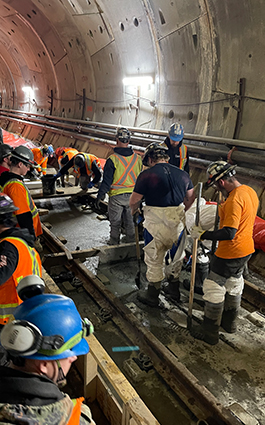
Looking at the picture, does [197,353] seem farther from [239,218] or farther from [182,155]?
[182,155]

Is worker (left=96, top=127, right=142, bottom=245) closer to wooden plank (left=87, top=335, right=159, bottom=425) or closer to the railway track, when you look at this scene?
the railway track

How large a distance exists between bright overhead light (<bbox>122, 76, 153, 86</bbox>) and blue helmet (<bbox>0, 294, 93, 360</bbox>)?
30.1ft

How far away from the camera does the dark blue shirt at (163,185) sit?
156 inches

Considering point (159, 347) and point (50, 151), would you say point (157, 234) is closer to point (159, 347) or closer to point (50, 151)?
point (159, 347)

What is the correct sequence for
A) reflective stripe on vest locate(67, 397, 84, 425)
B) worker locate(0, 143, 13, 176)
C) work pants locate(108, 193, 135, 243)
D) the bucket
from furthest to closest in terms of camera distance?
the bucket
work pants locate(108, 193, 135, 243)
worker locate(0, 143, 13, 176)
reflective stripe on vest locate(67, 397, 84, 425)

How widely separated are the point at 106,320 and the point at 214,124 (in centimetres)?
539

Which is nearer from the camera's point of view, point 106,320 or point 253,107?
point 106,320

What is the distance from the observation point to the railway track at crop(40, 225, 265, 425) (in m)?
2.61

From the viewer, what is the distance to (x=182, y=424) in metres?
2.69

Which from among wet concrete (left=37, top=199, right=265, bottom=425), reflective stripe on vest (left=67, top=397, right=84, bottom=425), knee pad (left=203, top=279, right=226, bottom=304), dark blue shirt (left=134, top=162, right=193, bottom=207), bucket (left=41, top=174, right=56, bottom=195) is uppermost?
dark blue shirt (left=134, top=162, right=193, bottom=207)

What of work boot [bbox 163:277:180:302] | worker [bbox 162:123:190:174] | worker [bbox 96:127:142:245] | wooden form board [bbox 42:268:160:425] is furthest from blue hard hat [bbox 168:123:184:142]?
wooden form board [bbox 42:268:160:425]

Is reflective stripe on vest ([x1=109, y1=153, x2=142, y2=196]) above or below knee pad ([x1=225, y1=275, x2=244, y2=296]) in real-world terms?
above

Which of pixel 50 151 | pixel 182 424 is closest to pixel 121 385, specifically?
pixel 182 424

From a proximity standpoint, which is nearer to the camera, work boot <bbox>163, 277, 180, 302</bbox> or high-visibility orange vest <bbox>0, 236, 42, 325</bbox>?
high-visibility orange vest <bbox>0, 236, 42, 325</bbox>
